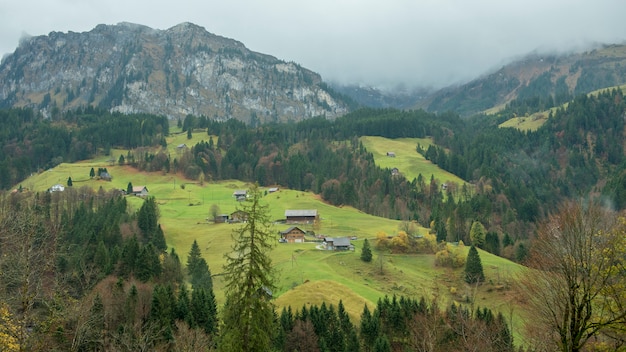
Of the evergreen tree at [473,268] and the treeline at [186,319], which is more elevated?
the treeline at [186,319]

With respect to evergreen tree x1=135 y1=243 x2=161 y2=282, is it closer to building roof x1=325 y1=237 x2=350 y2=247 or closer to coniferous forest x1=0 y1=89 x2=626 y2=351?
coniferous forest x1=0 y1=89 x2=626 y2=351

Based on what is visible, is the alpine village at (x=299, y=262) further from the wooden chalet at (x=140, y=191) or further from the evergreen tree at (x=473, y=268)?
the wooden chalet at (x=140, y=191)

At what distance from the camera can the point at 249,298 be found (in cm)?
2389

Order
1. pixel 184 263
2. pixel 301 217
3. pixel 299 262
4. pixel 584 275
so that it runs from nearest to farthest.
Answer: pixel 584 275 → pixel 299 262 → pixel 184 263 → pixel 301 217

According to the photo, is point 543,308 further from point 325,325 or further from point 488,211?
point 488,211

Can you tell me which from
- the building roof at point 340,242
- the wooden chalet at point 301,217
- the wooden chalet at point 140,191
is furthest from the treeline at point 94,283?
the wooden chalet at point 301,217

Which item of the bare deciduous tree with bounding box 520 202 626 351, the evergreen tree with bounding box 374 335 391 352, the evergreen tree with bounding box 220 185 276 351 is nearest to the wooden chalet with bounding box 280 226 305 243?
the evergreen tree with bounding box 374 335 391 352

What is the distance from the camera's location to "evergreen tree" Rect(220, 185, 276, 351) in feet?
77.7

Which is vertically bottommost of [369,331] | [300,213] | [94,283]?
[369,331]

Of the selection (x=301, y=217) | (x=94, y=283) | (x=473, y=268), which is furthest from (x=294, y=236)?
(x=94, y=283)

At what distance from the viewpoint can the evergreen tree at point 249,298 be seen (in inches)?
933

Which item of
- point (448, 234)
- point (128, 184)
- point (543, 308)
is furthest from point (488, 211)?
point (543, 308)

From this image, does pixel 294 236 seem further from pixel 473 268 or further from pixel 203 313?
pixel 203 313

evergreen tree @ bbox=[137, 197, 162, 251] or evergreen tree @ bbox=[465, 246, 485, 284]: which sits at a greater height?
evergreen tree @ bbox=[137, 197, 162, 251]
